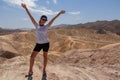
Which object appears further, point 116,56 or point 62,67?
point 116,56

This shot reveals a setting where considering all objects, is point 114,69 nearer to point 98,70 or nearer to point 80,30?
point 98,70

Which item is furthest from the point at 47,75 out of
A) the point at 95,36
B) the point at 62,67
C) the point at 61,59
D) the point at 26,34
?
the point at 95,36

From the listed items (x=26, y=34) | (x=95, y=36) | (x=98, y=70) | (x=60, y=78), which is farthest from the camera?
(x=95, y=36)

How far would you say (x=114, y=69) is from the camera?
905cm

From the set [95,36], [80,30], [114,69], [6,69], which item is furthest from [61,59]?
[80,30]

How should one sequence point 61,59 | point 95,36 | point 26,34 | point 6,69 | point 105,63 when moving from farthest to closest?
point 95,36, point 26,34, point 61,59, point 105,63, point 6,69

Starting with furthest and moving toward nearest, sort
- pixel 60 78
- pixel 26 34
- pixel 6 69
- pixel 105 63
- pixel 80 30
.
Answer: pixel 80 30 → pixel 26 34 → pixel 105 63 → pixel 6 69 → pixel 60 78

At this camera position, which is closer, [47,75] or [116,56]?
[47,75]

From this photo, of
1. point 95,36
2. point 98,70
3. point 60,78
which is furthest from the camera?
point 95,36

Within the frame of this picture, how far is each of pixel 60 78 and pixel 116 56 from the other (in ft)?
13.0

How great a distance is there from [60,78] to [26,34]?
1258 inches

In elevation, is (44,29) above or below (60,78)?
above

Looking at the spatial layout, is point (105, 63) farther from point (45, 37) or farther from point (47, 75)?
point (45, 37)

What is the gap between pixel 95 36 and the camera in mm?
43156
